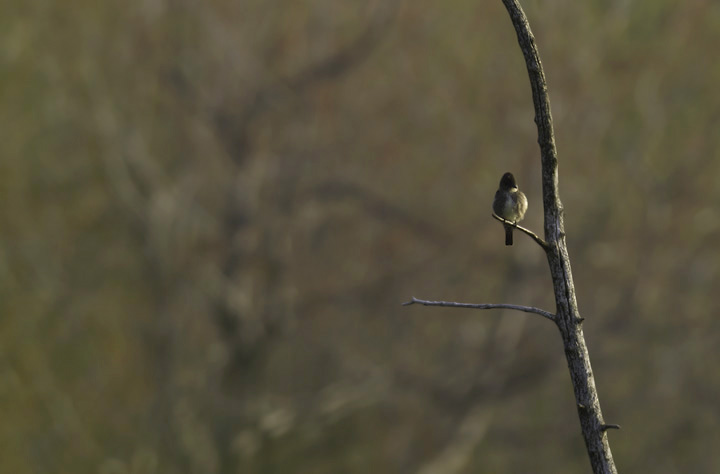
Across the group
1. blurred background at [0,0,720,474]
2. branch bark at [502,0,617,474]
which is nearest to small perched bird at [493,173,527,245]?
branch bark at [502,0,617,474]

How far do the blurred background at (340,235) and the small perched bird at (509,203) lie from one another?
37.7 feet

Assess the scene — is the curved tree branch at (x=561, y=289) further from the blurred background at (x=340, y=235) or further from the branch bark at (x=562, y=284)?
the blurred background at (x=340, y=235)

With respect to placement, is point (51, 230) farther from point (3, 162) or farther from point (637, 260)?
point (637, 260)

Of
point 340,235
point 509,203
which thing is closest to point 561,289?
point 509,203

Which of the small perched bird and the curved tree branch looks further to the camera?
the small perched bird

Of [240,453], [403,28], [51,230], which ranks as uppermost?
[403,28]

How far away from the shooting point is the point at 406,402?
17453 mm

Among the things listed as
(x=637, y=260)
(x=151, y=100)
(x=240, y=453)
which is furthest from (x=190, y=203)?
(x=637, y=260)

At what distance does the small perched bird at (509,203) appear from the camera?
4270 millimetres

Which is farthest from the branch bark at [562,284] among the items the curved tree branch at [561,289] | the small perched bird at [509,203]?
the small perched bird at [509,203]

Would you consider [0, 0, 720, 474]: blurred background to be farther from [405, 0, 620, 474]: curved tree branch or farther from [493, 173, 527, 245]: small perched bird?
[405, 0, 620, 474]: curved tree branch

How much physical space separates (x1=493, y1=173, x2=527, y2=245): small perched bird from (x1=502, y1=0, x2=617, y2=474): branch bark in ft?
3.95

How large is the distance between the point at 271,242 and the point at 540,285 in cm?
471

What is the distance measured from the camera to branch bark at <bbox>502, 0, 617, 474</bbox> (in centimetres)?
290
